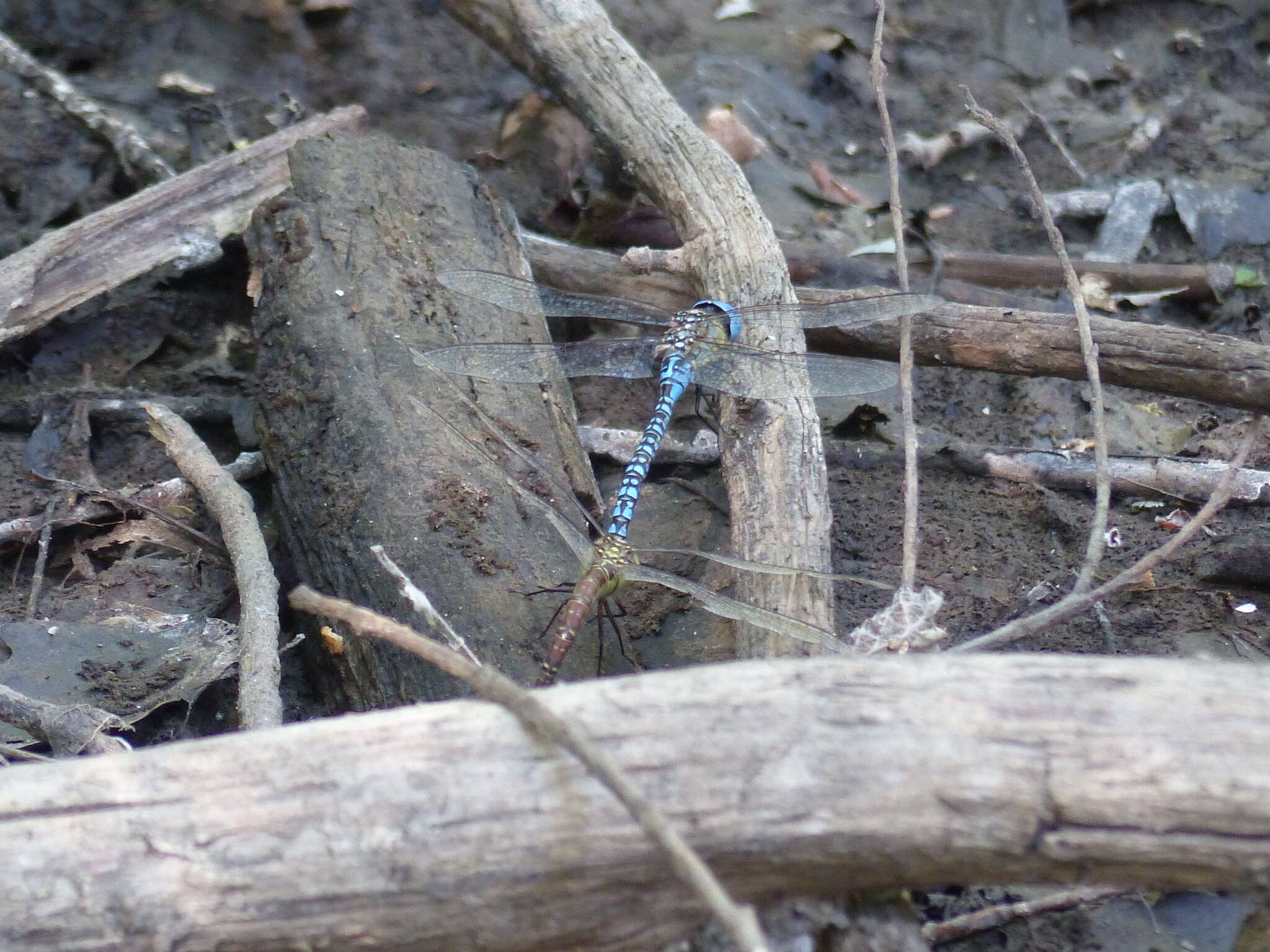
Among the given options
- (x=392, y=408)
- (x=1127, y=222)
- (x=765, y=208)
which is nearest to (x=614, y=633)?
(x=392, y=408)

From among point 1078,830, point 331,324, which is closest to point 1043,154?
point 331,324

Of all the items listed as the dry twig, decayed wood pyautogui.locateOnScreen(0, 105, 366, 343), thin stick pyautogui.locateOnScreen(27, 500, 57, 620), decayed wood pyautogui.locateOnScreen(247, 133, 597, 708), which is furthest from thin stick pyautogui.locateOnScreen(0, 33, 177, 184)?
thin stick pyautogui.locateOnScreen(27, 500, 57, 620)

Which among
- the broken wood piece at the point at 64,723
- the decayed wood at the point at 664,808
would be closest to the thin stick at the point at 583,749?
the decayed wood at the point at 664,808

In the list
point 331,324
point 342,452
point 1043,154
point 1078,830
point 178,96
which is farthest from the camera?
point 1043,154

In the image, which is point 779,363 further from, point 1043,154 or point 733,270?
point 1043,154

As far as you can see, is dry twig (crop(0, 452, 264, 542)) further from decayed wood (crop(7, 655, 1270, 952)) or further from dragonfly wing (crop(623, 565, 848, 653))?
decayed wood (crop(7, 655, 1270, 952))

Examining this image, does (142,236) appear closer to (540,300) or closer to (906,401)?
(540,300)

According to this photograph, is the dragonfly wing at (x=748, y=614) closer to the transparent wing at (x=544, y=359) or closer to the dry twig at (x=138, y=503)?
the transparent wing at (x=544, y=359)
